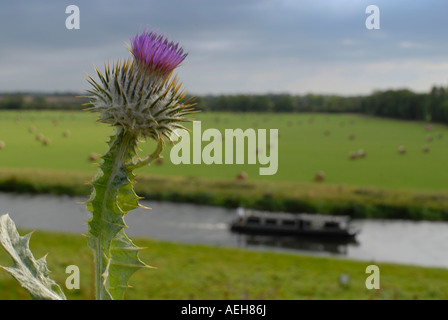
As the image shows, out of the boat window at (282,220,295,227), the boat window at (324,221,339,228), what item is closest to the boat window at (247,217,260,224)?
the boat window at (282,220,295,227)

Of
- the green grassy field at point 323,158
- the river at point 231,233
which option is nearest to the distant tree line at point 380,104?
the green grassy field at point 323,158

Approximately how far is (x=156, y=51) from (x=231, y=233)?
3056cm

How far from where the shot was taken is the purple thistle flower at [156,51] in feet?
7.53

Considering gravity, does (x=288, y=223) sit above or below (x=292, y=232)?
above

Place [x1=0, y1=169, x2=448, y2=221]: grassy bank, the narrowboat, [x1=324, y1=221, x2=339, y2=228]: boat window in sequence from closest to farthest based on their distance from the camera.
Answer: the narrowboat
[x1=324, y1=221, x2=339, y2=228]: boat window
[x1=0, y1=169, x2=448, y2=221]: grassy bank

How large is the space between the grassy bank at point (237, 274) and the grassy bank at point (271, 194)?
14743mm

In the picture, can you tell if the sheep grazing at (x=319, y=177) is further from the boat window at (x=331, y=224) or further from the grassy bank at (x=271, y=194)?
the boat window at (x=331, y=224)

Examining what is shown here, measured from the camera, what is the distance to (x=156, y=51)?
233 centimetres

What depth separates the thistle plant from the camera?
2090mm

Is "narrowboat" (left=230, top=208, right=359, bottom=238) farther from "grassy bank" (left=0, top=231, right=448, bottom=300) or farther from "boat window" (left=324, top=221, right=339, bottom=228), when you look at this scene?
"grassy bank" (left=0, top=231, right=448, bottom=300)

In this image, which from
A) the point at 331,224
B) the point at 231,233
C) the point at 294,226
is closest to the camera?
the point at 231,233

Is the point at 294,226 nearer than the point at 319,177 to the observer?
Yes

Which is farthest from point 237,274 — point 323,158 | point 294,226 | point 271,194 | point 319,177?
point 323,158

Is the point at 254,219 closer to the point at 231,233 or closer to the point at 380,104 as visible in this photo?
the point at 231,233
